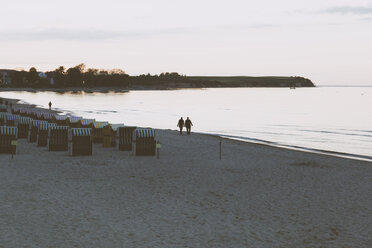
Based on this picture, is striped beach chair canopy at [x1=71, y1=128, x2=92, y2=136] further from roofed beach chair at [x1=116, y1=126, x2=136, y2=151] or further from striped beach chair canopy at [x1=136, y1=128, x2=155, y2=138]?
striped beach chair canopy at [x1=136, y1=128, x2=155, y2=138]

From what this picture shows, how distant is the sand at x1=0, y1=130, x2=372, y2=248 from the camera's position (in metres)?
10.6

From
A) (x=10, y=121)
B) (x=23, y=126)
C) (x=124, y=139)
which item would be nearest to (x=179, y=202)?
(x=124, y=139)

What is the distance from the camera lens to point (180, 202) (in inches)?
554

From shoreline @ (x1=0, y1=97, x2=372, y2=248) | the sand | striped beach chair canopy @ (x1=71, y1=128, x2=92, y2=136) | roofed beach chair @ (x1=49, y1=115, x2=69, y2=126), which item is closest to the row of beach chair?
striped beach chair canopy @ (x1=71, y1=128, x2=92, y2=136)

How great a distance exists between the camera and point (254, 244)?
10219mm

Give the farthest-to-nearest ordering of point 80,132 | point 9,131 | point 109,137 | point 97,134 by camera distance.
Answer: point 97,134 → point 109,137 → point 9,131 → point 80,132

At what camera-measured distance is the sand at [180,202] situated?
10.6 metres

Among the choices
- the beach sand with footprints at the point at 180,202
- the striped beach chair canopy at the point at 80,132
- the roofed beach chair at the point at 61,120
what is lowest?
the beach sand with footprints at the point at 180,202

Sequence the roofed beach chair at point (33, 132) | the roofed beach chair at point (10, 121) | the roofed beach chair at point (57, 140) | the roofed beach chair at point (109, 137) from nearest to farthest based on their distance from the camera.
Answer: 1. the roofed beach chair at point (57, 140)
2. the roofed beach chair at point (109, 137)
3. the roofed beach chair at point (33, 132)
4. the roofed beach chair at point (10, 121)

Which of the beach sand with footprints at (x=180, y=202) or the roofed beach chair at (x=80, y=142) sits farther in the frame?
the roofed beach chair at (x=80, y=142)

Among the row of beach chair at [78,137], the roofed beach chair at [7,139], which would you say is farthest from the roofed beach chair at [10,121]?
the roofed beach chair at [7,139]

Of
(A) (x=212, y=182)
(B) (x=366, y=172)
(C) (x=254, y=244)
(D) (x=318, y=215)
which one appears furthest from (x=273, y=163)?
(C) (x=254, y=244)

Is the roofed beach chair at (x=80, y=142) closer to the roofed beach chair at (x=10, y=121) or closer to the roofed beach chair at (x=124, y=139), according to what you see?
the roofed beach chair at (x=124, y=139)

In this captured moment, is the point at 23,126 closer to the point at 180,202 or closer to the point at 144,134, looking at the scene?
the point at 144,134
